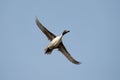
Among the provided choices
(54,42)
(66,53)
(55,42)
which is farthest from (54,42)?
(66,53)

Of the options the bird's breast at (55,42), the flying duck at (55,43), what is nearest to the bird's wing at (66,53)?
the flying duck at (55,43)

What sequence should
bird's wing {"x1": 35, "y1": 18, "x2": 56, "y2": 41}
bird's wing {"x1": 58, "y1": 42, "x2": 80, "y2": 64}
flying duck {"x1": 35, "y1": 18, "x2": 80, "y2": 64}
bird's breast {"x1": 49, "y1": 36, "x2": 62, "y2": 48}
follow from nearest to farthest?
bird's breast {"x1": 49, "y1": 36, "x2": 62, "y2": 48} → flying duck {"x1": 35, "y1": 18, "x2": 80, "y2": 64} → bird's wing {"x1": 35, "y1": 18, "x2": 56, "y2": 41} → bird's wing {"x1": 58, "y1": 42, "x2": 80, "y2": 64}

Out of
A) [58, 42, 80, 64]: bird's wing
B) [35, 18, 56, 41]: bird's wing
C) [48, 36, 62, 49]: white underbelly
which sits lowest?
[58, 42, 80, 64]: bird's wing

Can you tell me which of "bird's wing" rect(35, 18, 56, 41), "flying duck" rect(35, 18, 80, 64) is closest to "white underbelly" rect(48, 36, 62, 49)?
"flying duck" rect(35, 18, 80, 64)

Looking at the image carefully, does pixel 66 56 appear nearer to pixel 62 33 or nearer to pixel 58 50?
pixel 58 50

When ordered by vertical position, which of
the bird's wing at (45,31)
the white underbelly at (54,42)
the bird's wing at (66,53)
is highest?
the bird's wing at (45,31)

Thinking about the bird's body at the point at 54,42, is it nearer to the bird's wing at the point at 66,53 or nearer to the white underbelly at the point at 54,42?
the white underbelly at the point at 54,42

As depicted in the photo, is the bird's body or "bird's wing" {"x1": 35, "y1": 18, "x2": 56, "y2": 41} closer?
the bird's body

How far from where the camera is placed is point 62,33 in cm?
3394

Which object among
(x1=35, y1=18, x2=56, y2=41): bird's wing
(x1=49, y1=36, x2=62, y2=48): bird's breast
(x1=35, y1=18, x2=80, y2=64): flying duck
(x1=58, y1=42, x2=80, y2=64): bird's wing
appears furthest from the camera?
(x1=58, y1=42, x2=80, y2=64): bird's wing

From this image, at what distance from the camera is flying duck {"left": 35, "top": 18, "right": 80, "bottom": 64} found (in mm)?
34688

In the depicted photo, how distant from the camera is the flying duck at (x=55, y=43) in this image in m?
34.7

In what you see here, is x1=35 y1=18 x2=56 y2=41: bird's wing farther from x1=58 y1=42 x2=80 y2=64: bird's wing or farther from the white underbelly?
x1=58 y1=42 x2=80 y2=64: bird's wing

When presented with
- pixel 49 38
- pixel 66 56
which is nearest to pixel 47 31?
pixel 49 38
